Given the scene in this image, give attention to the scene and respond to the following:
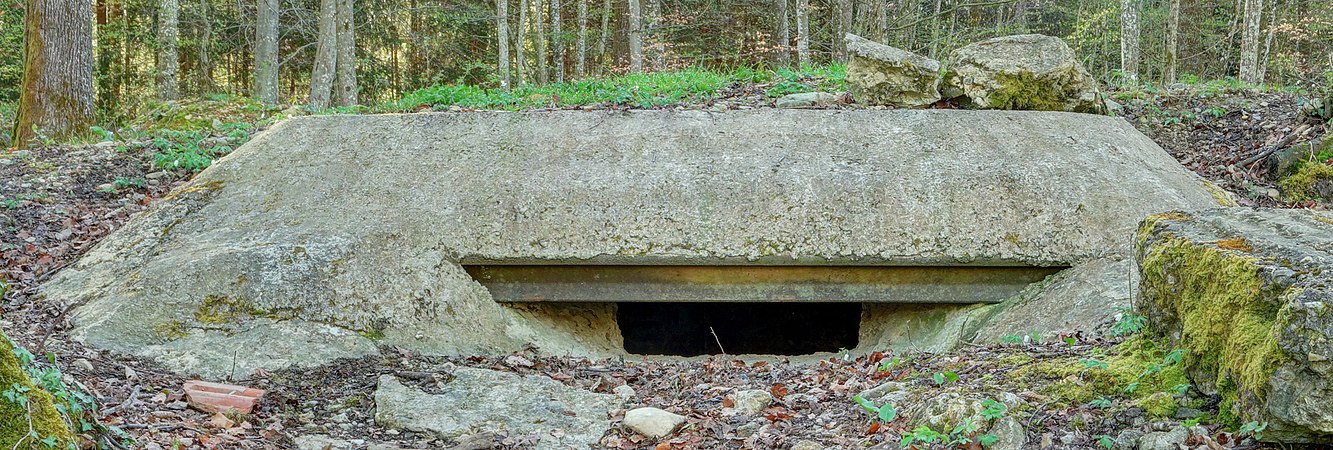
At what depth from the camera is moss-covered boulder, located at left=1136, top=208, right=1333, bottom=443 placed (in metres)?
2.67

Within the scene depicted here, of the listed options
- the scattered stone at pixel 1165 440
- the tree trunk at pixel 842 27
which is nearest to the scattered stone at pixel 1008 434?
the scattered stone at pixel 1165 440

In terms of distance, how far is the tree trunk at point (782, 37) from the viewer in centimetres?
1650

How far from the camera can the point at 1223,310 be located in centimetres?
310

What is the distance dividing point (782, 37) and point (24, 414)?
1535cm

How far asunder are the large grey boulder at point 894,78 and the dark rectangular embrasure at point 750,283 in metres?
2.13

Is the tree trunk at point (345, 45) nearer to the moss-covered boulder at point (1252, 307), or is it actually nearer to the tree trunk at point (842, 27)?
the tree trunk at point (842, 27)

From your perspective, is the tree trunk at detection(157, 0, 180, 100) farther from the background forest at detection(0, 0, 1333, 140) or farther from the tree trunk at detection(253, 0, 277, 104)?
the tree trunk at detection(253, 0, 277, 104)

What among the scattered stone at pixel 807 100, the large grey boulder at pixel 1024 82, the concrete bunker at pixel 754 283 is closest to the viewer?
the concrete bunker at pixel 754 283

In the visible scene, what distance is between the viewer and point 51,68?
30.2 feet

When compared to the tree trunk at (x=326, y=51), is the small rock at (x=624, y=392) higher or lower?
lower

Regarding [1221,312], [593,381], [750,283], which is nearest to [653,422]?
[593,381]

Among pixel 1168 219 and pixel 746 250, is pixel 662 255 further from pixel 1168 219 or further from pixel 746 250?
pixel 1168 219

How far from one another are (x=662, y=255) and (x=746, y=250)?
532mm

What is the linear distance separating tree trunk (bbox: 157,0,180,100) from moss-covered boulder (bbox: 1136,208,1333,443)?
13.2m
